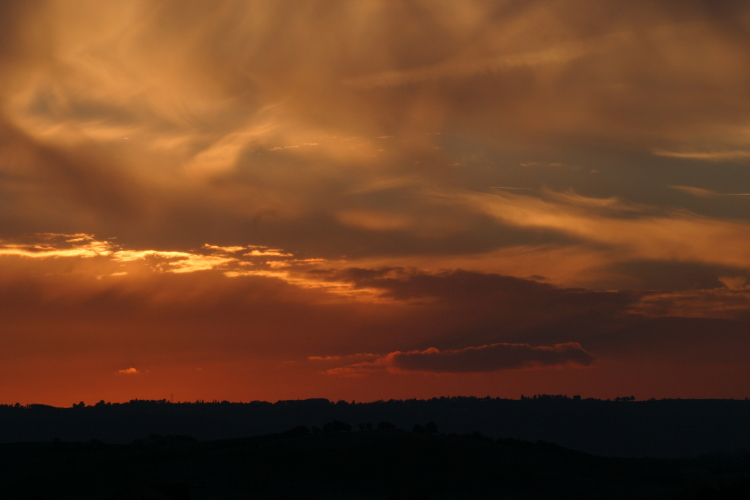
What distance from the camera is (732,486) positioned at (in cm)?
11006

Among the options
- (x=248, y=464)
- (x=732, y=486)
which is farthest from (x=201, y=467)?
(x=732, y=486)

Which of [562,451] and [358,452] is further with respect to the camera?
[562,451]

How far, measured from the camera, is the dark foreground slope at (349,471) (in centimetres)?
13900

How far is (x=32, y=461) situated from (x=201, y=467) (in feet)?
147

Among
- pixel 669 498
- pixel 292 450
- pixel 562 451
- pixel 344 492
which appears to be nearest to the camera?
pixel 669 498

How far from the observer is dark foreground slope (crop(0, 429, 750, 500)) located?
13900cm

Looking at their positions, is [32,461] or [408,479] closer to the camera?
[408,479]

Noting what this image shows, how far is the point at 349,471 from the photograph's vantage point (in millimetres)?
153000

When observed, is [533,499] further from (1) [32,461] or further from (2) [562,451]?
(1) [32,461]

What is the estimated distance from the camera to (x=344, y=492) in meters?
138

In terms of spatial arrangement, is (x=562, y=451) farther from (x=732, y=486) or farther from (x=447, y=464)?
(x=732, y=486)

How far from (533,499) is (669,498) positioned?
20.6m

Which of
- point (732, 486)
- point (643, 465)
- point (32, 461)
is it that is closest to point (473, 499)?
point (732, 486)

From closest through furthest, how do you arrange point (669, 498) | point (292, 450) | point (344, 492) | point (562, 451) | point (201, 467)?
1. point (669, 498)
2. point (344, 492)
3. point (201, 467)
4. point (292, 450)
5. point (562, 451)
